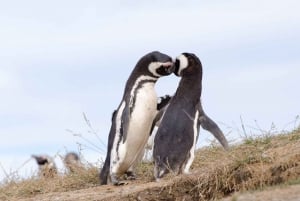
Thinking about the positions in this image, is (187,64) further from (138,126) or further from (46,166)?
(46,166)

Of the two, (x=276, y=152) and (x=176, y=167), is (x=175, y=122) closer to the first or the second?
(x=176, y=167)

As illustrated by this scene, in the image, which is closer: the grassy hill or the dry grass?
the grassy hill

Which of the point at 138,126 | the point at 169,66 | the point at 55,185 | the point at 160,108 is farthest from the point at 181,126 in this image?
the point at 55,185

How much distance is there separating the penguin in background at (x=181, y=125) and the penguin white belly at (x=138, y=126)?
0.42 metres

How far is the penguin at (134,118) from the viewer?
9.95 meters

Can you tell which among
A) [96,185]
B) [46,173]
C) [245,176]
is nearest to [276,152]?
[245,176]

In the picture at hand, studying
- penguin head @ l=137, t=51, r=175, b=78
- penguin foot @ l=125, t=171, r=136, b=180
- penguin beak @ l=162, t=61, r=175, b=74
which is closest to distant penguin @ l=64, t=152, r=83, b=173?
penguin foot @ l=125, t=171, r=136, b=180

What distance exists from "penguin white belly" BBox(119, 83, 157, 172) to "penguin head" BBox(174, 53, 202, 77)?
476mm

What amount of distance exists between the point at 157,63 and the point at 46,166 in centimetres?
357

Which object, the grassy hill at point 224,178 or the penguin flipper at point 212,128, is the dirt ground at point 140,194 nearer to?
the grassy hill at point 224,178

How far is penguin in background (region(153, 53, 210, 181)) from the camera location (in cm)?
912

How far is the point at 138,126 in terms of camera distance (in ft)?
32.6

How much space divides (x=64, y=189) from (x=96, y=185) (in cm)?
39

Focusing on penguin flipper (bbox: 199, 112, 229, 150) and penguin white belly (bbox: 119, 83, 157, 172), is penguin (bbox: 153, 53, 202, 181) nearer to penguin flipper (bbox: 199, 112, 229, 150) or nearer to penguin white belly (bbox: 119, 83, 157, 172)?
penguin flipper (bbox: 199, 112, 229, 150)
